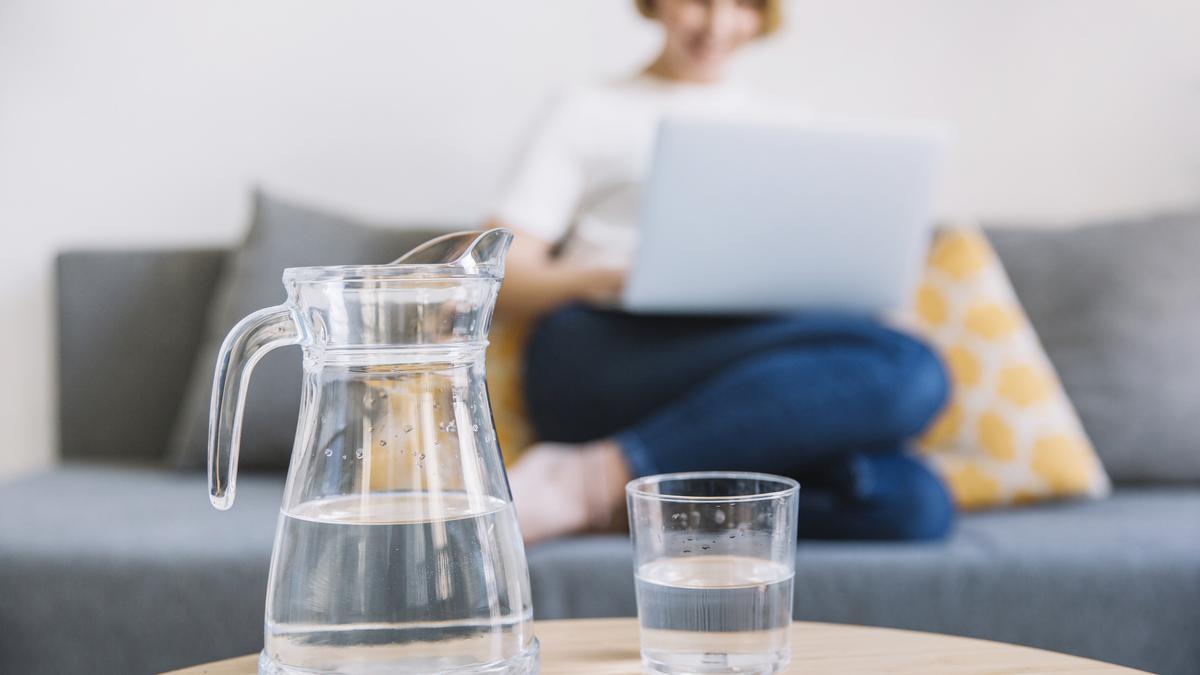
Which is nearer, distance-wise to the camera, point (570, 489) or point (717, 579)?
point (717, 579)

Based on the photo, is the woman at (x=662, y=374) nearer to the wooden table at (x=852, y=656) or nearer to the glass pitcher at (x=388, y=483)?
the wooden table at (x=852, y=656)

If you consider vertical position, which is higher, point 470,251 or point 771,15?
point 771,15

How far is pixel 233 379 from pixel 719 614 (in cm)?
24

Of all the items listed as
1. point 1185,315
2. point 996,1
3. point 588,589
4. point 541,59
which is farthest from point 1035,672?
point 996,1

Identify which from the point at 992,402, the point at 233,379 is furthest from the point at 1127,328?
the point at 233,379

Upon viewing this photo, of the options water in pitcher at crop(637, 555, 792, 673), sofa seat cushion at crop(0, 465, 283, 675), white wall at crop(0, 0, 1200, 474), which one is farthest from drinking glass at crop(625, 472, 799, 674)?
white wall at crop(0, 0, 1200, 474)

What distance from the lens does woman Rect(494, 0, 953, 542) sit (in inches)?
47.5

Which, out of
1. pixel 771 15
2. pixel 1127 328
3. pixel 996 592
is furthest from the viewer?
pixel 771 15

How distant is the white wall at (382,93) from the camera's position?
2.04 m

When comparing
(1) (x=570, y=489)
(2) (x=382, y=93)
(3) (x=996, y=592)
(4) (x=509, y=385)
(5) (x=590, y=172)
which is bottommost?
(3) (x=996, y=592)

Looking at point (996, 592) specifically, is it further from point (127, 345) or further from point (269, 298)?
point (127, 345)

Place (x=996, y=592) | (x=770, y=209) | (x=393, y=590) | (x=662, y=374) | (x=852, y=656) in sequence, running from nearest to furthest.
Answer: (x=393, y=590), (x=852, y=656), (x=996, y=592), (x=770, y=209), (x=662, y=374)

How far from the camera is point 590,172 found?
5.44 feet

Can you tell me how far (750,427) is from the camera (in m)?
1.21
